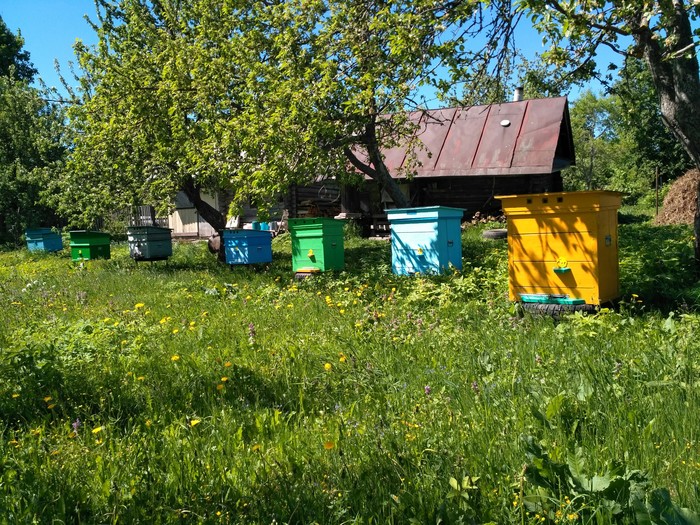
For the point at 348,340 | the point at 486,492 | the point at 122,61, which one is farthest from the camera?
the point at 122,61

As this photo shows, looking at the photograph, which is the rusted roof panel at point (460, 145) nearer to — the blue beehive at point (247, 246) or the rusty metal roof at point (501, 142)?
the rusty metal roof at point (501, 142)

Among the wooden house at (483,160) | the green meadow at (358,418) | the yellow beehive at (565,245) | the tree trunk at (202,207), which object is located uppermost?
the wooden house at (483,160)

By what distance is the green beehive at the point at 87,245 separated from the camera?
42.0 feet

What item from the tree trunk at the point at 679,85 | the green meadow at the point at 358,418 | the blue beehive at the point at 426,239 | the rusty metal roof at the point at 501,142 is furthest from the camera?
the rusty metal roof at the point at 501,142

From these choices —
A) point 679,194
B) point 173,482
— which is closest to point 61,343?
point 173,482

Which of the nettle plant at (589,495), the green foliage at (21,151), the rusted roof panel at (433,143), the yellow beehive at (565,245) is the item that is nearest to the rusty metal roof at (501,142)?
the rusted roof panel at (433,143)

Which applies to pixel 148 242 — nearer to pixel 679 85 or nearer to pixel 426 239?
pixel 426 239

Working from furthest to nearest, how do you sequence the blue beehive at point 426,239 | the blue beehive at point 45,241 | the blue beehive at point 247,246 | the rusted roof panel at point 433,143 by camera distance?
1. the rusted roof panel at point 433,143
2. the blue beehive at point 45,241
3. the blue beehive at point 247,246
4. the blue beehive at point 426,239

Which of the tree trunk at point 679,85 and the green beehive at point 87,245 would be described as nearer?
the tree trunk at point 679,85

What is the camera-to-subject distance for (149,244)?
1109 cm

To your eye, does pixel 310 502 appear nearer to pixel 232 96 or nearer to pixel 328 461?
pixel 328 461

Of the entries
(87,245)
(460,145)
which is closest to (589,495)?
(87,245)

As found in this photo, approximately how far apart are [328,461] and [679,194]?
2080 cm

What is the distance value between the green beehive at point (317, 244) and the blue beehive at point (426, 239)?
1.05 meters
